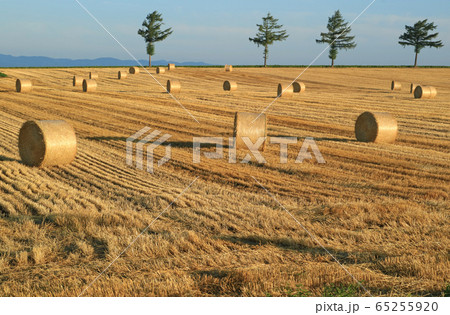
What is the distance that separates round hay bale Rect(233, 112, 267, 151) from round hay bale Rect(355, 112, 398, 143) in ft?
12.0

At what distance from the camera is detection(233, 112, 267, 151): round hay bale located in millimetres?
12719

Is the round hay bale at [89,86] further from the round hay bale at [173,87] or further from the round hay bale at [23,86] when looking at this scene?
the round hay bale at [173,87]

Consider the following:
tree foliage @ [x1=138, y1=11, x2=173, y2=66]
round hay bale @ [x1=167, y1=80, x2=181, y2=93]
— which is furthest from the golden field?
tree foliage @ [x1=138, y1=11, x2=173, y2=66]

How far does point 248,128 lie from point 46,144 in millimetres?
5180

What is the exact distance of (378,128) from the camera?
14.2m

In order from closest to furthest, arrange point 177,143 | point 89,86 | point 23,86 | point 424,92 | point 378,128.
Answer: point 177,143, point 378,128, point 23,86, point 424,92, point 89,86

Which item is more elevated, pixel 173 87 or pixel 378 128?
pixel 173 87

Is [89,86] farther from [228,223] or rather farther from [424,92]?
[228,223]

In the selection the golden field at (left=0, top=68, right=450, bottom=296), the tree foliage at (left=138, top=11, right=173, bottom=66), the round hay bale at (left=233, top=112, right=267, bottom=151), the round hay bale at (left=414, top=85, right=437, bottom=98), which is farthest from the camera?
the tree foliage at (left=138, top=11, right=173, bottom=66)

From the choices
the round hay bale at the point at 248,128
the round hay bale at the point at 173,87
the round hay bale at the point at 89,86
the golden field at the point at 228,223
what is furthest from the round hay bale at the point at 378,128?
the round hay bale at the point at 89,86

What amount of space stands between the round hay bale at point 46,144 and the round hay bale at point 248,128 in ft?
14.0

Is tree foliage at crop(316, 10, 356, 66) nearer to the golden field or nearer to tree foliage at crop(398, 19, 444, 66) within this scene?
tree foliage at crop(398, 19, 444, 66)

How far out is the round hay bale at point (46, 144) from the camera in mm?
10453

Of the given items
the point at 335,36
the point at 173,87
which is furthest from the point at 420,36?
the point at 173,87
